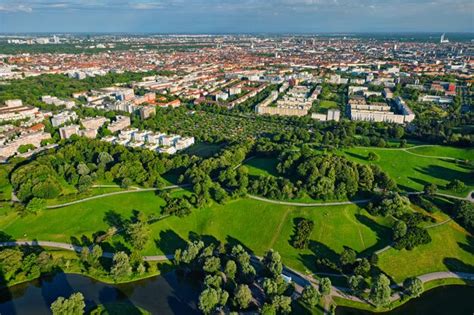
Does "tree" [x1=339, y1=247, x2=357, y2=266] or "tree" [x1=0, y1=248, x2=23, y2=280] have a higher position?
"tree" [x1=339, y1=247, x2=357, y2=266]

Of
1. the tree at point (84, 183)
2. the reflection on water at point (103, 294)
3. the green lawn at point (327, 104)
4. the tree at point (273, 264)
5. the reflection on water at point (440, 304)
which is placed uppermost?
the green lawn at point (327, 104)

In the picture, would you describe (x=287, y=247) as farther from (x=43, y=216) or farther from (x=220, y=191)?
(x=43, y=216)

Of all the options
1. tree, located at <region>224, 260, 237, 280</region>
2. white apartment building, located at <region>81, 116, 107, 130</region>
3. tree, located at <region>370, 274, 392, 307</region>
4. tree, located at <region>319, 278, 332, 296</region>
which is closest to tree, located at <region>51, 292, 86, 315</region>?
tree, located at <region>224, 260, 237, 280</region>

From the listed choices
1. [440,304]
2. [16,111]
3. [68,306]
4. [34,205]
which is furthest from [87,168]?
[440,304]

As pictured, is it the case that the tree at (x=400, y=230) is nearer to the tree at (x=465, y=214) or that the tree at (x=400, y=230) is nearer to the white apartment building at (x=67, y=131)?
the tree at (x=465, y=214)

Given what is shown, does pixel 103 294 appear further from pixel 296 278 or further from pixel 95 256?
pixel 296 278

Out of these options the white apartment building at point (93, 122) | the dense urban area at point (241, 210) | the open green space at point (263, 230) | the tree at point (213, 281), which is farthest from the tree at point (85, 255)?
the white apartment building at point (93, 122)

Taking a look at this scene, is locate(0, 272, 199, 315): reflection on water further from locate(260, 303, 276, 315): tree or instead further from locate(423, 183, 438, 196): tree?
locate(423, 183, 438, 196): tree

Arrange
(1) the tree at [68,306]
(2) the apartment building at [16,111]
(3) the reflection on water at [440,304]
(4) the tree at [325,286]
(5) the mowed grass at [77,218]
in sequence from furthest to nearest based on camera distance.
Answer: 1. (2) the apartment building at [16,111]
2. (5) the mowed grass at [77,218]
3. (4) the tree at [325,286]
4. (3) the reflection on water at [440,304]
5. (1) the tree at [68,306]
